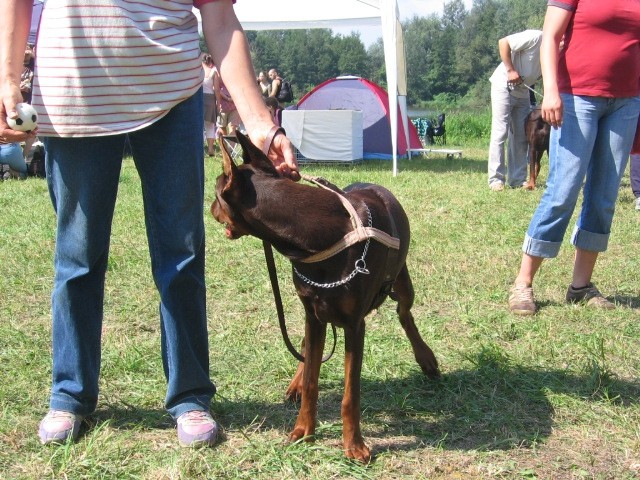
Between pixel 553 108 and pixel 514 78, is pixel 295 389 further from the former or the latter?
pixel 514 78

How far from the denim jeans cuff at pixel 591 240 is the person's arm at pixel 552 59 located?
29.0 inches

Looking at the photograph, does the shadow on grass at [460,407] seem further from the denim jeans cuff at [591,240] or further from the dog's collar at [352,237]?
the denim jeans cuff at [591,240]

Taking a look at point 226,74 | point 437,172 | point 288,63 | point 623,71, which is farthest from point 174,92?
point 288,63

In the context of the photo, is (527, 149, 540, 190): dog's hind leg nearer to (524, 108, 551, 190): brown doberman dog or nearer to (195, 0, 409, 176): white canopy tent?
(524, 108, 551, 190): brown doberman dog

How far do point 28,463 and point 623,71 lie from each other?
340 centimetres

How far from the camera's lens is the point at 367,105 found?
14.9 metres

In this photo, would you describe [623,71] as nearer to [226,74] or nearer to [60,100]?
[226,74]

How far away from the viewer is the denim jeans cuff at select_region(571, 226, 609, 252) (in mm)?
4254

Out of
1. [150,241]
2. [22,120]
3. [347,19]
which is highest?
[347,19]

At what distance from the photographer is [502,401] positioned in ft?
10.3

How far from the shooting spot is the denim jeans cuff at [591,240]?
4254 mm

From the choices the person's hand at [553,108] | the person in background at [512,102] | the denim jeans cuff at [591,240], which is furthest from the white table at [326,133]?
the person's hand at [553,108]

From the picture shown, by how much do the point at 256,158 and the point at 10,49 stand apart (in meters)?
0.87

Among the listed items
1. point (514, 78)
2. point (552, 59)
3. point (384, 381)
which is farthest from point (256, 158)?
point (514, 78)
